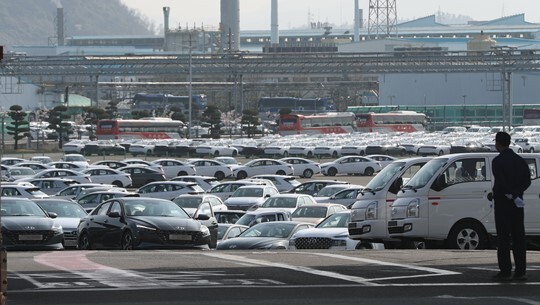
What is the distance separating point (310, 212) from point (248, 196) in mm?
11840

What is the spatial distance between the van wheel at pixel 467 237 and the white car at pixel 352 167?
166 ft

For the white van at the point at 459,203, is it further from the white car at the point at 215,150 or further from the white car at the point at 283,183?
the white car at the point at 215,150

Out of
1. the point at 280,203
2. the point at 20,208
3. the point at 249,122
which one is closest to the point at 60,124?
the point at 249,122

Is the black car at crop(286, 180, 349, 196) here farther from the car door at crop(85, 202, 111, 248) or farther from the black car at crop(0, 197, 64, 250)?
the black car at crop(0, 197, 64, 250)

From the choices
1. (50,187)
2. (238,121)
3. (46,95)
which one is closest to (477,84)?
(238,121)

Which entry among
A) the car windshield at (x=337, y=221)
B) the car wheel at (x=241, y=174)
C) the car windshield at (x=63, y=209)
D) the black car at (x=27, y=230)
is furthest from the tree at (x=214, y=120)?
the black car at (x=27, y=230)

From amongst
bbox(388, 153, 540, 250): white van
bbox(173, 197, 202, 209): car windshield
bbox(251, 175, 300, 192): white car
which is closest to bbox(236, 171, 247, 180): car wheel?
bbox(251, 175, 300, 192): white car

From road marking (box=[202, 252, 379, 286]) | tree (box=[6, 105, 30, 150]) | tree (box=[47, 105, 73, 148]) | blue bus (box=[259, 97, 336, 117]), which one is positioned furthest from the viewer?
blue bus (box=[259, 97, 336, 117])

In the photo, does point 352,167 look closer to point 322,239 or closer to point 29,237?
point 322,239

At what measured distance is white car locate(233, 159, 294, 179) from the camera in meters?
69.7

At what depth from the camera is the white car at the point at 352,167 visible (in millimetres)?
72375

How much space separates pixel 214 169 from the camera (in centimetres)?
7012

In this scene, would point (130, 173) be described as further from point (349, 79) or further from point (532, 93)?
point (349, 79)

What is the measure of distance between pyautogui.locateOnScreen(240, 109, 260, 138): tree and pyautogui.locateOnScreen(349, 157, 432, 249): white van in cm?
10092
